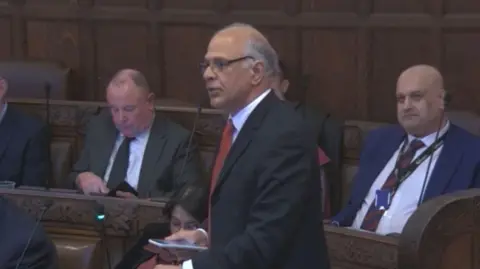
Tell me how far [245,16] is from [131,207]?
81.5 inches

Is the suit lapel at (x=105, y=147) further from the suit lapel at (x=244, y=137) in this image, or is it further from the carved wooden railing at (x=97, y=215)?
the suit lapel at (x=244, y=137)

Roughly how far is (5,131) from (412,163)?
215cm

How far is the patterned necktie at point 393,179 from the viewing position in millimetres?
4152

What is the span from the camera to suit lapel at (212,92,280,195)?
2580 mm

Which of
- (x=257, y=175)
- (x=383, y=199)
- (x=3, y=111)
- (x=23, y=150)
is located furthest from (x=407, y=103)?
(x=3, y=111)

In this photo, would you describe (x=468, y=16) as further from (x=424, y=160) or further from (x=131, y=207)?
(x=131, y=207)

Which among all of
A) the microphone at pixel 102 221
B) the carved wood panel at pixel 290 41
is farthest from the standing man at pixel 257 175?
the carved wood panel at pixel 290 41

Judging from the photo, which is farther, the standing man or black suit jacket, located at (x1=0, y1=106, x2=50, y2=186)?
black suit jacket, located at (x1=0, y1=106, x2=50, y2=186)

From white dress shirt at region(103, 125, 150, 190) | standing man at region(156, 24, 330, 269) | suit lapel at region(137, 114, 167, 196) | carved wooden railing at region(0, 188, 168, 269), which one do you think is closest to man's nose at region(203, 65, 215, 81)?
standing man at region(156, 24, 330, 269)

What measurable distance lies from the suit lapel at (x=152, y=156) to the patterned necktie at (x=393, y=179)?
1.08m

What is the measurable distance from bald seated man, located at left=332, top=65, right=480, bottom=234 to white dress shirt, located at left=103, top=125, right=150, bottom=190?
1064mm

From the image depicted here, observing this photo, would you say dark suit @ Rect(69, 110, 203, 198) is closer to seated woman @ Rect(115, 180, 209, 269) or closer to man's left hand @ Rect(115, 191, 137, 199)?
man's left hand @ Rect(115, 191, 137, 199)

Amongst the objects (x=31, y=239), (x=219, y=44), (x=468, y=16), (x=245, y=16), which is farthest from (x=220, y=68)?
(x=245, y=16)

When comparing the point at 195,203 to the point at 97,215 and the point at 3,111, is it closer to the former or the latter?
the point at 97,215
